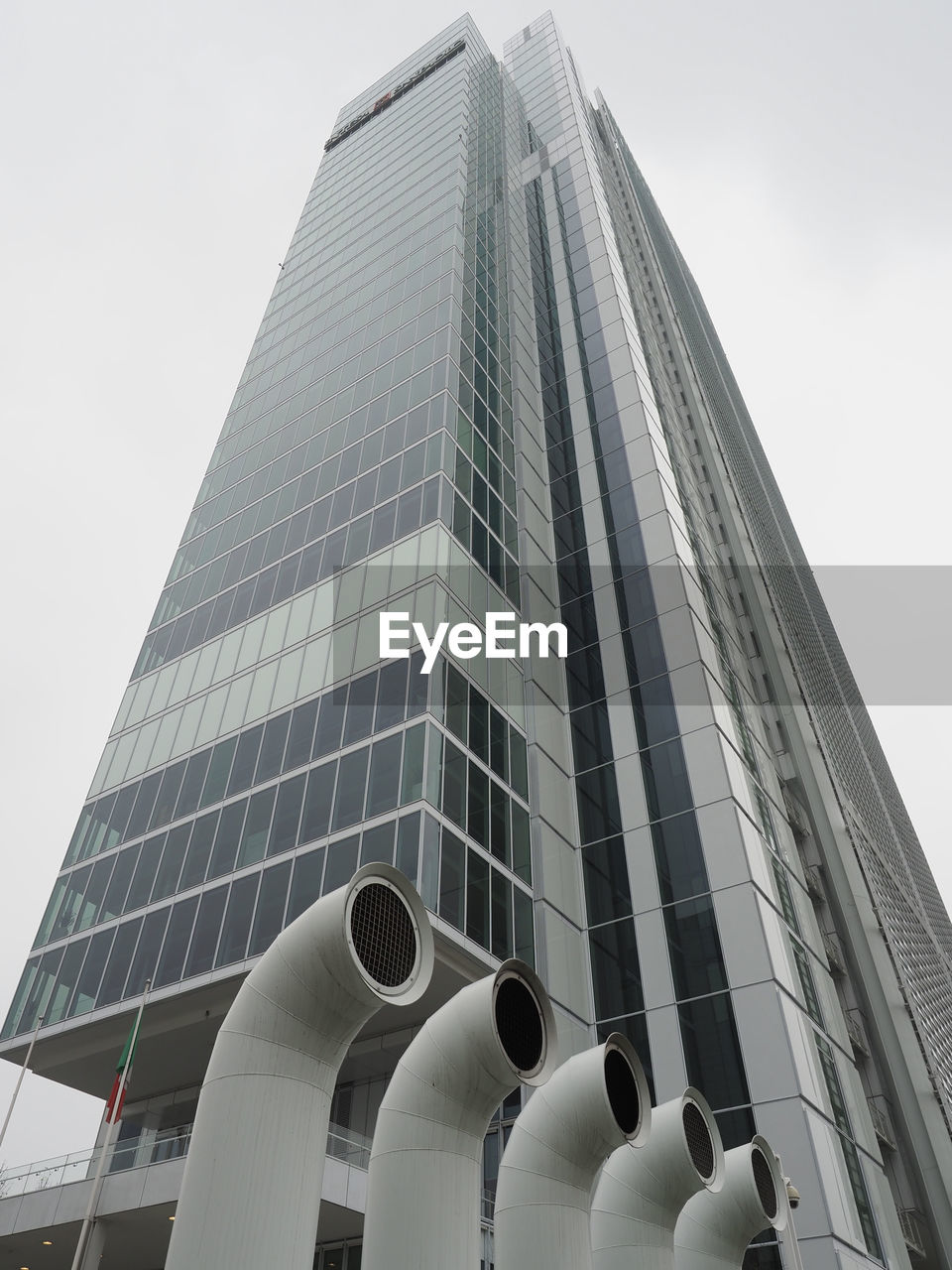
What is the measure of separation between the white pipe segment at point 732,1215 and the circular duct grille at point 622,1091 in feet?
12.6

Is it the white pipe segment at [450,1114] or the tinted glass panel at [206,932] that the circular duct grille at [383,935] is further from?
the tinted glass panel at [206,932]

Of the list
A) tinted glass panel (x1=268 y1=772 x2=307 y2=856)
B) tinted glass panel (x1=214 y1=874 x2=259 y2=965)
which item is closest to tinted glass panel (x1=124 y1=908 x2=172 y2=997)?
tinted glass panel (x1=214 y1=874 x2=259 y2=965)

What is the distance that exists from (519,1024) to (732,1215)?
24.2ft

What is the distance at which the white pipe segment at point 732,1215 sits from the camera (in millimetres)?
16500

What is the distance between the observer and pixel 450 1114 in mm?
12594

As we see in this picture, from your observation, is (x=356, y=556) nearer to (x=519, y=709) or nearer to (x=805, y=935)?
(x=519, y=709)

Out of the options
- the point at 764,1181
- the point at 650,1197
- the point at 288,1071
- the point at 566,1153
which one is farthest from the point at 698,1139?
the point at 288,1071

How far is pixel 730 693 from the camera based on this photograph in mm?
34844

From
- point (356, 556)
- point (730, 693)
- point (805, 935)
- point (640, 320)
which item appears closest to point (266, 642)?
point (356, 556)

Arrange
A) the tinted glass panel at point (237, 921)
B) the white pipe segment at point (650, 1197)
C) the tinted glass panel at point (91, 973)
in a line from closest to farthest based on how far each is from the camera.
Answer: the white pipe segment at point (650, 1197) → the tinted glass panel at point (237, 921) → the tinted glass panel at point (91, 973)

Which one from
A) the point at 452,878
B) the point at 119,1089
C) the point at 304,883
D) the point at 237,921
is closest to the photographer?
the point at 119,1089

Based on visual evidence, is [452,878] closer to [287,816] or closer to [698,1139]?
[287,816]

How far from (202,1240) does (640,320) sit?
5324cm

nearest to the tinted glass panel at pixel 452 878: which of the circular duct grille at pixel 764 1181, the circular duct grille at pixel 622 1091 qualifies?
the circular duct grille at pixel 764 1181
